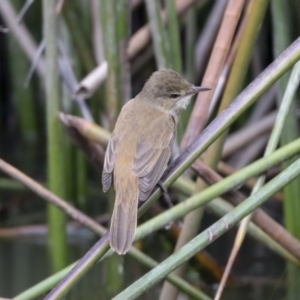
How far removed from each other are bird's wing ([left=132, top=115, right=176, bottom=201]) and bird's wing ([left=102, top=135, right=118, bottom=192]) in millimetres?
69

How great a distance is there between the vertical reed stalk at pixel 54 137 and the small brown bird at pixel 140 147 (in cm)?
37

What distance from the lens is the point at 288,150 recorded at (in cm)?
177

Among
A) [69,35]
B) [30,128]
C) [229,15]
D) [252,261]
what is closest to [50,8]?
[229,15]

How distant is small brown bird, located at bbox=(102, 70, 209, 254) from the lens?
1.94 metres

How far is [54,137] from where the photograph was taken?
2.73 meters

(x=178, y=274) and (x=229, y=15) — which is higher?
(x=229, y=15)

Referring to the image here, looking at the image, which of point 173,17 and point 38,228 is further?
point 38,228

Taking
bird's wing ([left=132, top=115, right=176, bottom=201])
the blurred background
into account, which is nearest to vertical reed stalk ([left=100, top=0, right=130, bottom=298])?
the blurred background

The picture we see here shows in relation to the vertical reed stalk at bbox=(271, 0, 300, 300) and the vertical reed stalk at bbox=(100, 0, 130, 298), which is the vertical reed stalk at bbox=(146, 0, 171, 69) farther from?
the vertical reed stalk at bbox=(271, 0, 300, 300)

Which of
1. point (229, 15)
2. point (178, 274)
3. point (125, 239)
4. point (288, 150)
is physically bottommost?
point (178, 274)

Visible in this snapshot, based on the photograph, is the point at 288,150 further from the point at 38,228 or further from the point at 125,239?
the point at 38,228

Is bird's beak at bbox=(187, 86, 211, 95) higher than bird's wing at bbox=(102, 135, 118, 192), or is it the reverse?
bird's beak at bbox=(187, 86, 211, 95)

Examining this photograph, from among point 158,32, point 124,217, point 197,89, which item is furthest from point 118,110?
point 124,217

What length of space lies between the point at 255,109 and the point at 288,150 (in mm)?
1941
